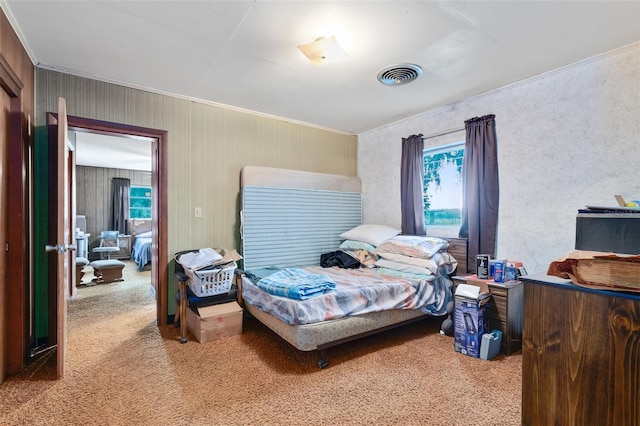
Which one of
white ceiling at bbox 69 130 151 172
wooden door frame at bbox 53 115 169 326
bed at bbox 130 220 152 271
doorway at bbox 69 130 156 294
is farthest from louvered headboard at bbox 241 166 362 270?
doorway at bbox 69 130 156 294

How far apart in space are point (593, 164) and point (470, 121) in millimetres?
1095

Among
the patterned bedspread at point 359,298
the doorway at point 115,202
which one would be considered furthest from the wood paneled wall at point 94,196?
the patterned bedspread at point 359,298

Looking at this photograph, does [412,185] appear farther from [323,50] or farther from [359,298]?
[323,50]

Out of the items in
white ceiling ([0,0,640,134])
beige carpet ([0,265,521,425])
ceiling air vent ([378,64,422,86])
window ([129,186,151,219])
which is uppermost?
white ceiling ([0,0,640,134])

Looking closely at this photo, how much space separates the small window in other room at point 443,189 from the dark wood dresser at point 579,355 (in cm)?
255

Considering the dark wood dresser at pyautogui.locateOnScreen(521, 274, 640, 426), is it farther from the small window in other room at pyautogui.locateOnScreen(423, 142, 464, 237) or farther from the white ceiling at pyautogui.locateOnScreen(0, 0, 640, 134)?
the small window in other room at pyautogui.locateOnScreen(423, 142, 464, 237)

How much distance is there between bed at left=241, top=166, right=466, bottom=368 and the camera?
229 centimetres

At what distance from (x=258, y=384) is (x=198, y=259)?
125cm

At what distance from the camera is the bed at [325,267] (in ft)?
7.51

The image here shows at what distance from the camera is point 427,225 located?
3.61 metres

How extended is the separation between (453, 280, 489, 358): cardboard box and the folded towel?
83.0 inches

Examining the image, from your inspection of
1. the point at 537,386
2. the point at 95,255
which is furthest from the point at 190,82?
the point at 95,255

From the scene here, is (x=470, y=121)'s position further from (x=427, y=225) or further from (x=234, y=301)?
(x=234, y=301)

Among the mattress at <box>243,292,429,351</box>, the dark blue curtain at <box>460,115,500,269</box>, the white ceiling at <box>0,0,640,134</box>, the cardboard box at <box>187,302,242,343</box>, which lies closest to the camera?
the white ceiling at <box>0,0,640,134</box>
